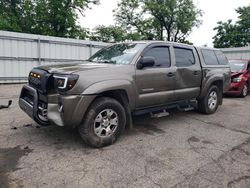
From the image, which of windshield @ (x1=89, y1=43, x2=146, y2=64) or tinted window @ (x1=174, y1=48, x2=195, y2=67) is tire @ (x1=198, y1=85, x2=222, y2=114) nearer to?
tinted window @ (x1=174, y1=48, x2=195, y2=67)

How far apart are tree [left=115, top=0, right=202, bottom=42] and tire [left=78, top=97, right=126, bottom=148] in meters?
28.9

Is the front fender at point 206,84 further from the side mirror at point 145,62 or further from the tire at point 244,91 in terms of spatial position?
the tire at point 244,91

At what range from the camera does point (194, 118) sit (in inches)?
230

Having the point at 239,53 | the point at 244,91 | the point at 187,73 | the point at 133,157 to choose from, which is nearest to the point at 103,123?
the point at 133,157

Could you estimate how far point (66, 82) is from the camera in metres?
3.33

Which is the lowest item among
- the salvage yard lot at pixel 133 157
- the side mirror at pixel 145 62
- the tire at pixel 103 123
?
the salvage yard lot at pixel 133 157

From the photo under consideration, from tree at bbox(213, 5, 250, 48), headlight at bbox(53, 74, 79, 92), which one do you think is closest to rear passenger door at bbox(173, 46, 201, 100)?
headlight at bbox(53, 74, 79, 92)

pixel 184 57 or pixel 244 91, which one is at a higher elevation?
pixel 184 57

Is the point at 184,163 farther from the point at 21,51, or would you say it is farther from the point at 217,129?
the point at 21,51

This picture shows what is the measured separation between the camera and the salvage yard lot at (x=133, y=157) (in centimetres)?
283

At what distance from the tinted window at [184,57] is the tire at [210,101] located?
3.67ft

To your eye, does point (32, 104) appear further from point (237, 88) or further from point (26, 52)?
point (237, 88)

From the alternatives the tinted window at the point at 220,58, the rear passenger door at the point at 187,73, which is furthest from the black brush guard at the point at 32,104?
the tinted window at the point at 220,58

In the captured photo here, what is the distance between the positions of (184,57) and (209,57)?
1237mm
